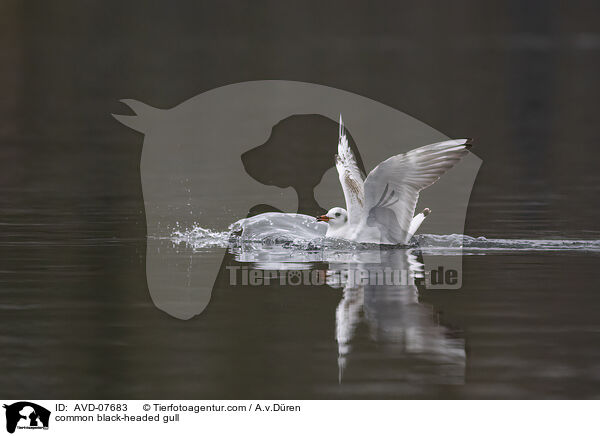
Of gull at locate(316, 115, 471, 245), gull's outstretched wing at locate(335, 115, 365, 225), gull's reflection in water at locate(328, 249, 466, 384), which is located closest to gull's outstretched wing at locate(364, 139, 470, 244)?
gull at locate(316, 115, 471, 245)

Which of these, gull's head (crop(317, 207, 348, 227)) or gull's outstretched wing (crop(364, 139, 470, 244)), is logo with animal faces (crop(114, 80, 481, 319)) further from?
gull's head (crop(317, 207, 348, 227))

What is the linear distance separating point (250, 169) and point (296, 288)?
9839 mm

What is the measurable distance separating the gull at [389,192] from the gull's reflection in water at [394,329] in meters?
1.11

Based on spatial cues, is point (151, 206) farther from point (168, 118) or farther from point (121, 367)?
point (168, 118)

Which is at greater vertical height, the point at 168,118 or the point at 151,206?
the point at 168,118

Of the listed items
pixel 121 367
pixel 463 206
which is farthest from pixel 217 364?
pixel 463 206

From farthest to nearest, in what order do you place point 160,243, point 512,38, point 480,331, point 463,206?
point 512,38
point 463,206
point 160,243
point 480,331

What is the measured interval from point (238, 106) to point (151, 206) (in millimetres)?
13658

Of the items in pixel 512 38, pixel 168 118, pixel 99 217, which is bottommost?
pixel 99 217

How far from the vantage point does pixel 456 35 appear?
5525 cm
